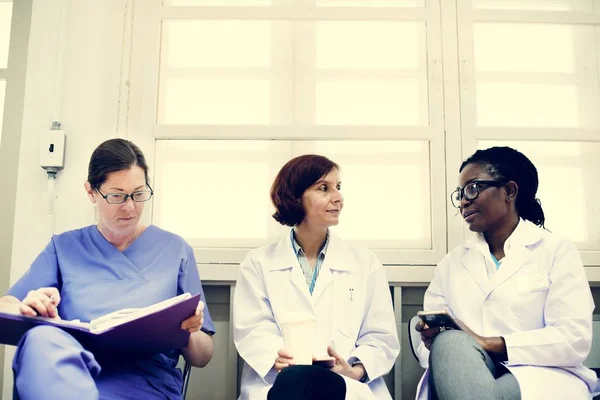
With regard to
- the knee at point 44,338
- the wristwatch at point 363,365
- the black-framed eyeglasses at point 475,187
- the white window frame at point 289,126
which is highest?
the white window frame at point 289,126

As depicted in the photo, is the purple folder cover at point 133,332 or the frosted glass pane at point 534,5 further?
the frosted glass pane at point 534,5

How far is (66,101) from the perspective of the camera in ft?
6.91

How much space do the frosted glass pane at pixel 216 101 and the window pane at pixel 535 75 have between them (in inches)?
36.2

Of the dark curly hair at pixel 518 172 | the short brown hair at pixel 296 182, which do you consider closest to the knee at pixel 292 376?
the short brown hair at pixel 296 182

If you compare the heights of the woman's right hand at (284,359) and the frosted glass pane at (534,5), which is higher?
the frosted glass pane at (534,5)

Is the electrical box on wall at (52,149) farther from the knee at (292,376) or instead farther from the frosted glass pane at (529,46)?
the frosted glass pane at (529,46)

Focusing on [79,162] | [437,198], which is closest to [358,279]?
[437,198]

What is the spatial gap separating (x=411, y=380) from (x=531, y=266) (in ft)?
2.28

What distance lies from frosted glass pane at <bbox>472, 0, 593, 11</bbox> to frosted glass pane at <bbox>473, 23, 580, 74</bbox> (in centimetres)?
8

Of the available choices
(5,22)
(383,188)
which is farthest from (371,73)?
(5,22)

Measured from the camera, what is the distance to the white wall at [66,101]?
6.72 ft

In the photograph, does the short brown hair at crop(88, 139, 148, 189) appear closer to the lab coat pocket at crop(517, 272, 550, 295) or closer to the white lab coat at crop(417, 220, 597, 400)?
the white lab coat at crop(417, 220, 597, 400)

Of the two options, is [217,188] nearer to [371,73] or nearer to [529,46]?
[371,73]

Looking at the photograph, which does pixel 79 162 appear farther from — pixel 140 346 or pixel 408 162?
pixel 408 162
